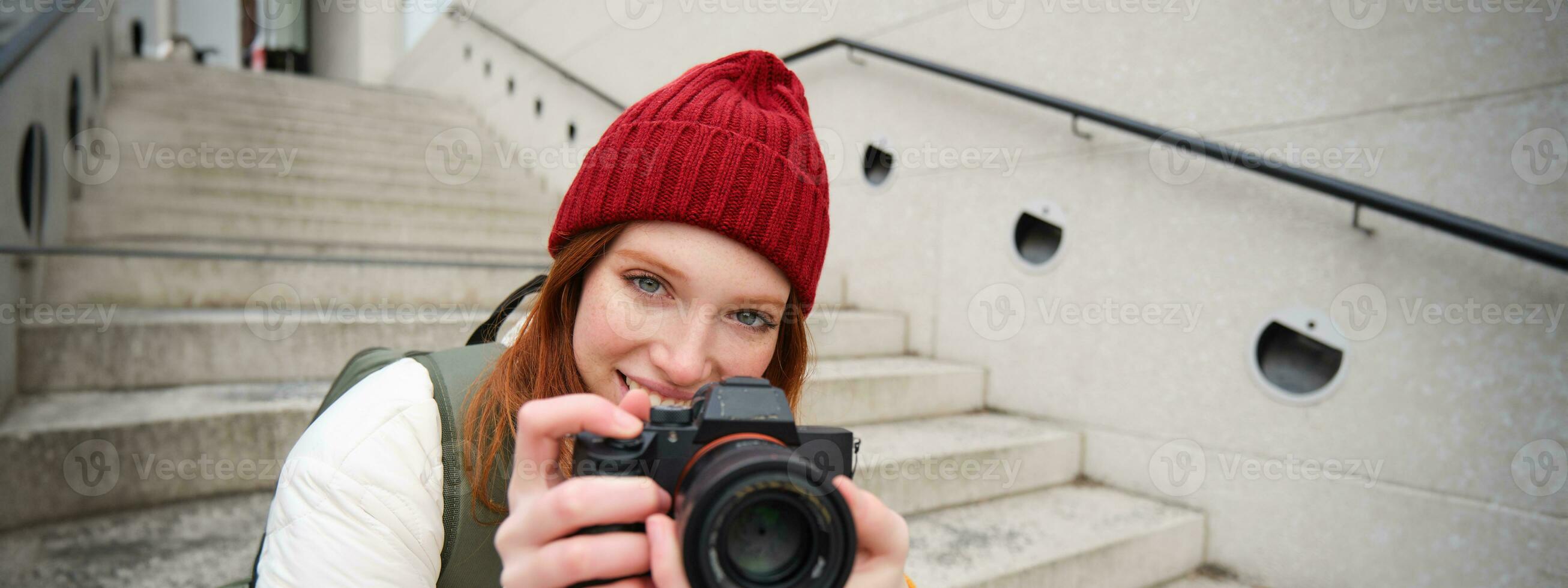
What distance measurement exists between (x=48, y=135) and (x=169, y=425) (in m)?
1.31

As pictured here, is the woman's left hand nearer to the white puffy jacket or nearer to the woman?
the woman

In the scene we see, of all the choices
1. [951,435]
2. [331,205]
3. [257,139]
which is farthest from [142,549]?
[257,139]

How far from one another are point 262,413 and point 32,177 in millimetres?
1095

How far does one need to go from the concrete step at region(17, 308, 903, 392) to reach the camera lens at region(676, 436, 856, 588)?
5.47ft

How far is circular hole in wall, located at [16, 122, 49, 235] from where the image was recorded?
5.94ft

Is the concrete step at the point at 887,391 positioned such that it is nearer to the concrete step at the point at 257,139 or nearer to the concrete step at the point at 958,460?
the concrete step at the point at 958,460

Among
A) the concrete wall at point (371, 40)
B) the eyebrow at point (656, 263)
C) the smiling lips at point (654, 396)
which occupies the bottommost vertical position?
the smiling lips at point (654, 396)

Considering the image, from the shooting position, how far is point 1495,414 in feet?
5.03

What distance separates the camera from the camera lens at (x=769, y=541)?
0.55m

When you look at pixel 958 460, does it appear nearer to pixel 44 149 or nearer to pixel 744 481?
pixel 744 481

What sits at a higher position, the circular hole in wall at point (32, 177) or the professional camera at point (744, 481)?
the circular hole in wall at point (32, 177)

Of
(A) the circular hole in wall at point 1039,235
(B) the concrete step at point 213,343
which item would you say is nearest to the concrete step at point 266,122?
(B) the concrete step at point 213,343

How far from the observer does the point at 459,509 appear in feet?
2.52

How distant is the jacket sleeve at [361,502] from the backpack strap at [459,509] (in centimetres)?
1
